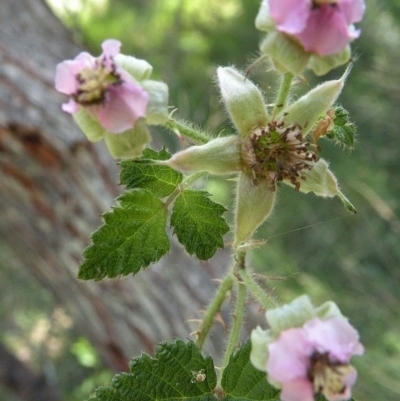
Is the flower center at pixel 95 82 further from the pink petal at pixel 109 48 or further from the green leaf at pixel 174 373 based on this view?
the green leaf at pixel 174 373

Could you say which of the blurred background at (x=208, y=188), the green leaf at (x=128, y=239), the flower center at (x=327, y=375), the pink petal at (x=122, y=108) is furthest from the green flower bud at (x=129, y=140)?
the blurred background at (x=208, y=188)

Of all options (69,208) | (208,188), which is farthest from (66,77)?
(208,188)

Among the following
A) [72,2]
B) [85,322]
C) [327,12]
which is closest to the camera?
[327,12]

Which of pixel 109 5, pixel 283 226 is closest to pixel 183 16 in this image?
pixel 109 5

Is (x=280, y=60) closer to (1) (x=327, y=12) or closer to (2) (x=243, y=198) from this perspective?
(1) (x=327, y=12)

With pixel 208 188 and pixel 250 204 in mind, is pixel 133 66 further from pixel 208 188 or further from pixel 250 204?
pixel 208 188

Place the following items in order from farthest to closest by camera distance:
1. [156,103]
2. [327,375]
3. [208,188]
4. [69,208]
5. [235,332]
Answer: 1. [208,188]
2. [69,208]
3. [235,332]
4. [156,103]
5. [327,375]

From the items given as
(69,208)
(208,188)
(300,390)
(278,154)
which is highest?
(278,154)
